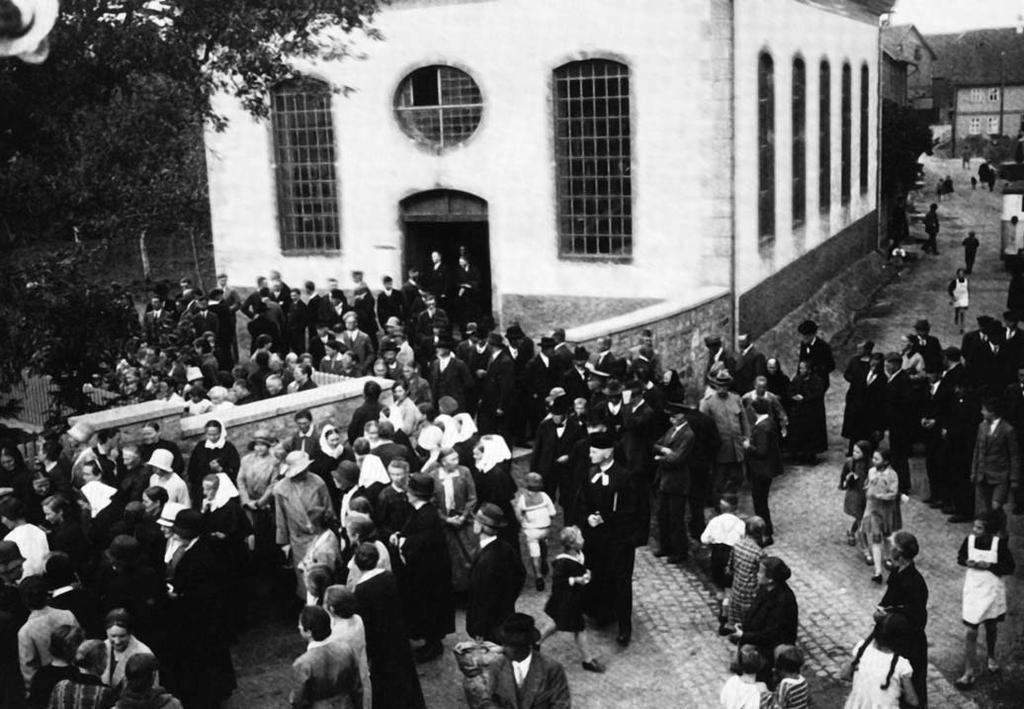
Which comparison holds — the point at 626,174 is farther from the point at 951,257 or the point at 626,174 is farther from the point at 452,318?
the point at 951,257

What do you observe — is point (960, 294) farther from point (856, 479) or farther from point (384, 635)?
point (384, 635)

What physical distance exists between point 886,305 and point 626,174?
10.2 m

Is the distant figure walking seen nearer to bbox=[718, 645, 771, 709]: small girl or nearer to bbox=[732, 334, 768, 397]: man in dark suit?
bbox=[732, 334, 768, 397]: man in dark suit

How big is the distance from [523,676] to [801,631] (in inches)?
182

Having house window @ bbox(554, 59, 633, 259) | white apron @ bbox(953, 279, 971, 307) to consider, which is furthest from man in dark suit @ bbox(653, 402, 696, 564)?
white apron @ bbox(953, 279, 971, 307)

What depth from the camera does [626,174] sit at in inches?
826

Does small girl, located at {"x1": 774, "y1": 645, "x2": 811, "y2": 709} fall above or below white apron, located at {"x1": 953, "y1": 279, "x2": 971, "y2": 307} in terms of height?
below

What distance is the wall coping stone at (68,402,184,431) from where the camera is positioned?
492 inches

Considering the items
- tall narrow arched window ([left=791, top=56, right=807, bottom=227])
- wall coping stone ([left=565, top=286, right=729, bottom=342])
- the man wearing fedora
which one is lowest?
the man wearing fedora

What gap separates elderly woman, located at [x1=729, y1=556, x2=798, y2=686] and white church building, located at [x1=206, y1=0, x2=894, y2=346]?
8381 mm

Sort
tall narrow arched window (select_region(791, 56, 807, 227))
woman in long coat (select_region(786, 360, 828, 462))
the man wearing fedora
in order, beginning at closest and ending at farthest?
the man wearing fedora < woman in long coat (select_region(786, 360, 828, 462)) < tall narrow arched window (select_region(791, 56, 807, 227))

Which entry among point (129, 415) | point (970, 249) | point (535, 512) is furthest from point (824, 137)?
point (129, 415)

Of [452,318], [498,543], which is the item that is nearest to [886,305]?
[452,318]

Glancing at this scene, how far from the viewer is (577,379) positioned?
582 inches
